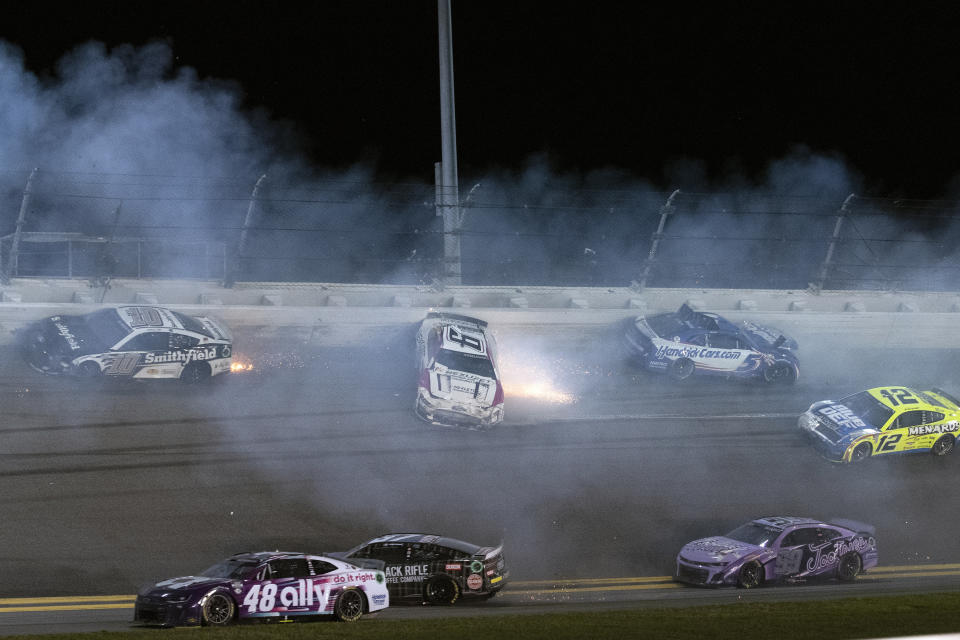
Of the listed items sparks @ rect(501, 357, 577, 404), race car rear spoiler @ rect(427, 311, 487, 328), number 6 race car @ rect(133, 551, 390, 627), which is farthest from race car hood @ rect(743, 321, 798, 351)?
number 6 race car @ rect(133, 551, 390, 627)

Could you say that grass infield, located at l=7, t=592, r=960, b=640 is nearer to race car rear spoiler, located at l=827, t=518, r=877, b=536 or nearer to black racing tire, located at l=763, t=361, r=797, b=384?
race car rear spoiler, located at l=827, t=518, r=877, b=536

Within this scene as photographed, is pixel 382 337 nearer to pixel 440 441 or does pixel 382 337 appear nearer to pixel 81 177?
pixel 440 441

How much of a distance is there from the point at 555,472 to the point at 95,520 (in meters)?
6.48

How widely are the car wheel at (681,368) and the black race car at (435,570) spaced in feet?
26.9

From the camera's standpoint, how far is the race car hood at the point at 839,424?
1753 cm

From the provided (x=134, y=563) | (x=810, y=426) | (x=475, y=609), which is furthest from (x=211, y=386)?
(x=810, y=426)

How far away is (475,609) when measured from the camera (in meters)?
12.1

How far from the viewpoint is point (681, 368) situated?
787 inches

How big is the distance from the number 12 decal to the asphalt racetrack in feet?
0.87

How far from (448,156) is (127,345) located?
24.5ft

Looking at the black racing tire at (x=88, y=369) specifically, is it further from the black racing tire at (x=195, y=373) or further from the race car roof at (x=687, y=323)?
the race car roof at (x=687, y=323)

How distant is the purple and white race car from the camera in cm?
1376

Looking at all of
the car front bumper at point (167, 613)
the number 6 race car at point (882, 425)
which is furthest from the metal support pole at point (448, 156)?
the car front bumper at point (167, 613)

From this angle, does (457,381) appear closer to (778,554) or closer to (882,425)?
(778,554)
